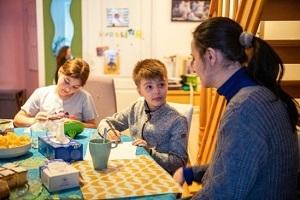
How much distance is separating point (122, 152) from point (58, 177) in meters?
0.49

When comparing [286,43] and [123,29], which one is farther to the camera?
[123,29]

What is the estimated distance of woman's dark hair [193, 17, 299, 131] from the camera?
1312 mm

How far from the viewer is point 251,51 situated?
4.39 feet

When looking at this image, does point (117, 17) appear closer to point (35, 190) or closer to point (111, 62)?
point (111, 62)

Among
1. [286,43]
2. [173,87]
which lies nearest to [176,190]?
[286,43]

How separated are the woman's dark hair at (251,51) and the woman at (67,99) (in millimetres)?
1220

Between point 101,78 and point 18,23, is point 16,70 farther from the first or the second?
point 101,78

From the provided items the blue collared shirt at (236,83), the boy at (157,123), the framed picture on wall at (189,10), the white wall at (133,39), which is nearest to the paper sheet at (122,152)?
the boy at (157,123)

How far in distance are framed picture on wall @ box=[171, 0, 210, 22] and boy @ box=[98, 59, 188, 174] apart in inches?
98.5

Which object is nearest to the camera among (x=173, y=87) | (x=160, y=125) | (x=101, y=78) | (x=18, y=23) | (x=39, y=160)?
(x=39, y=160)

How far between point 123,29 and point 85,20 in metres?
0.45

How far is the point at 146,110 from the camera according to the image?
Answer: 2.01m

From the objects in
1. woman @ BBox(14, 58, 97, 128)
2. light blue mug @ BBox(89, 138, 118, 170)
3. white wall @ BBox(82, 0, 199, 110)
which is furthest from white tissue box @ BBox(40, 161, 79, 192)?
white wall @ BBox(82, 0, 199, 110)

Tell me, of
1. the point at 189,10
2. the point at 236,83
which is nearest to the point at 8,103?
the point at 189,10
